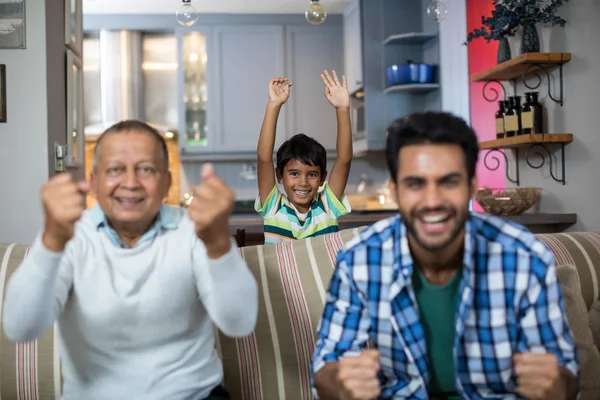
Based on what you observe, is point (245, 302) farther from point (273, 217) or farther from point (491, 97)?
point (491, 97)

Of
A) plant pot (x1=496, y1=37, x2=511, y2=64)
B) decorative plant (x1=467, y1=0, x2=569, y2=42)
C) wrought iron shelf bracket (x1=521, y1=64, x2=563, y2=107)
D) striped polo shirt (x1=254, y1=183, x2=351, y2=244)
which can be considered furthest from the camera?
plant pot (x1=496, y1=37, x2=511, y2=64)

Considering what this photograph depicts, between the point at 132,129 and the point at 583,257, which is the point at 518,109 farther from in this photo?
the point at 132,129

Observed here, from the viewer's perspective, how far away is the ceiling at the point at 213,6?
566cm

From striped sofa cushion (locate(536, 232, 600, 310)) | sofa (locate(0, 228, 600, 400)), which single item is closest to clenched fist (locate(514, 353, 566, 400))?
sofa (locate(0, 228, 600, 400))

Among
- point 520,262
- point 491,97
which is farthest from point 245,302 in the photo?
point 491,97

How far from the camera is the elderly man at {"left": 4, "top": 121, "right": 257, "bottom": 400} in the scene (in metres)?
1.32

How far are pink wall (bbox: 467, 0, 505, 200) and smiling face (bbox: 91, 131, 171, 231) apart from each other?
3.05 m

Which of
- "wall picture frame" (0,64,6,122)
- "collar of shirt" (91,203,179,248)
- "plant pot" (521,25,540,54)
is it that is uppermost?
"plant pot" (521,25,540,54)

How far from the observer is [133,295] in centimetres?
133

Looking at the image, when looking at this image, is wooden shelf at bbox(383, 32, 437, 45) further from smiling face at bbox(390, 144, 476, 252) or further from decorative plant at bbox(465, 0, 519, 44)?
smiling face at bbox(390, 144, 476, 252)

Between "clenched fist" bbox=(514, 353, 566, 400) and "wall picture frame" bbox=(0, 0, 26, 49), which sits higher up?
"wall picture frame" bbox=(0, 0, 26, 49)

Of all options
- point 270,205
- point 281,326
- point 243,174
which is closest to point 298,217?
point 270,205

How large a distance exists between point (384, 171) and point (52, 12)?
3.63 metres

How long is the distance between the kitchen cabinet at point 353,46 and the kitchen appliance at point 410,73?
40 cm
